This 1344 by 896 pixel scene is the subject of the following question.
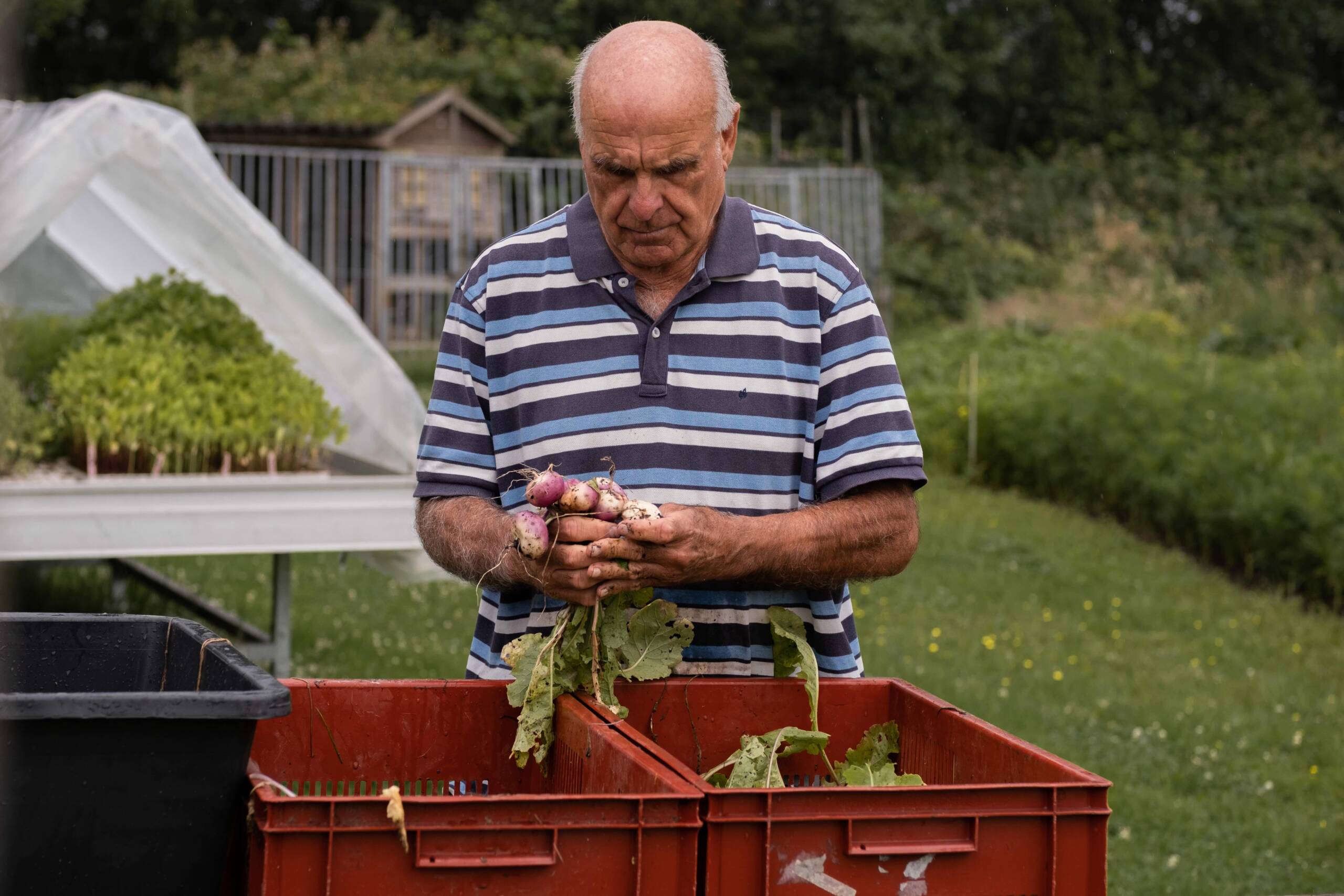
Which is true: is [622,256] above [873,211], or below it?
below

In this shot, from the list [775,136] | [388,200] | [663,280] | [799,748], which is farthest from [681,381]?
[775,136]

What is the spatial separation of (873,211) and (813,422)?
15886 millimetres

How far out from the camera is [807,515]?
222 centimetres

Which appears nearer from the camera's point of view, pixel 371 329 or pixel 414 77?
pixel 371 329

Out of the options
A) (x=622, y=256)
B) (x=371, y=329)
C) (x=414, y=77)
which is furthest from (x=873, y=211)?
Answer: (x=622, y=256)

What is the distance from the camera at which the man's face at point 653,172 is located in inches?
87.2

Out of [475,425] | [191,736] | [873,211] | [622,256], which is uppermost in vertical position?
[873,211]

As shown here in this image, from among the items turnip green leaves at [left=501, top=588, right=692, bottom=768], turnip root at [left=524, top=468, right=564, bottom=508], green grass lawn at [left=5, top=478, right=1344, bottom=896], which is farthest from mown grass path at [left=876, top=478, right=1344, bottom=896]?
turnip root at [left=524, top=468, right=564, bottom=508]

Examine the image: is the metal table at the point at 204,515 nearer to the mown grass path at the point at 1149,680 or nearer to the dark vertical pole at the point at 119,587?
the dark vertical pole at the point at 119,587

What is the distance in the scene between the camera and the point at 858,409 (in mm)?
2309

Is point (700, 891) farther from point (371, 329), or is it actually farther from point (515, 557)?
point (371, 329)

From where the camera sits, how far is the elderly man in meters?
2.25

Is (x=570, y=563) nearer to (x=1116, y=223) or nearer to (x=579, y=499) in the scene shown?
(x=579, y=499)

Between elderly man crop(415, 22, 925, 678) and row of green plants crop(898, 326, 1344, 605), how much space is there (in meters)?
6.26
